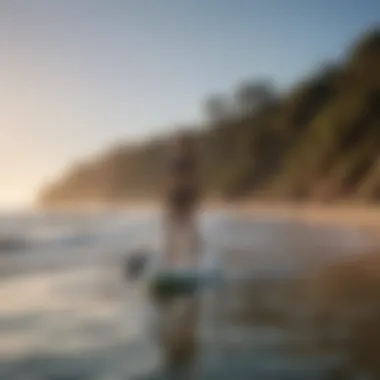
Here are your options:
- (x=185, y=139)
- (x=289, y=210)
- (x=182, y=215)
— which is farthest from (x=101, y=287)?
(x=289, y=210)

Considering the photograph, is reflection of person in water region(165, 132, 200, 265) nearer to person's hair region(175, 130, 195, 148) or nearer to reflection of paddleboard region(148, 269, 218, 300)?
person's hair region(175, 130, 195, 148)

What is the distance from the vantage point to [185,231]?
241 cm

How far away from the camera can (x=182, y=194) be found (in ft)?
7.77

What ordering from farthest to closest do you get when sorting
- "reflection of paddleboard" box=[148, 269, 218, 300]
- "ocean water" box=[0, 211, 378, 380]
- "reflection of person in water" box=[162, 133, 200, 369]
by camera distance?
"reflection of paddleboard" box=[148, 269, 218, 300] → "reflection of person in water" box=[162, 133, 200, 369] → "ocean water" box=[0, 211, 378, 380]

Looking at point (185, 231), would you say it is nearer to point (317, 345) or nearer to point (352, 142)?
point (317, 345)

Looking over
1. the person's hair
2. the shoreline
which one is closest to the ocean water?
the shoreline

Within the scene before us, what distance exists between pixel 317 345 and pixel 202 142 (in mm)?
809

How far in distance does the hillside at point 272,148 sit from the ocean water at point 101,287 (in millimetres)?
138

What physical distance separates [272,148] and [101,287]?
947 millimetres

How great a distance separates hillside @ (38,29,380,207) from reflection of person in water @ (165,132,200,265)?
0.05 m

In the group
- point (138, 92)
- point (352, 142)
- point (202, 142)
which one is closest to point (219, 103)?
point (202, 142)

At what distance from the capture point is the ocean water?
196 cm

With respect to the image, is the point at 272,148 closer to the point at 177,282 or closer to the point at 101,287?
the point at 177,282

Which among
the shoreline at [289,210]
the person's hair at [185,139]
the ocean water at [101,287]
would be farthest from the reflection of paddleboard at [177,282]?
the person's hair at [185,139]
